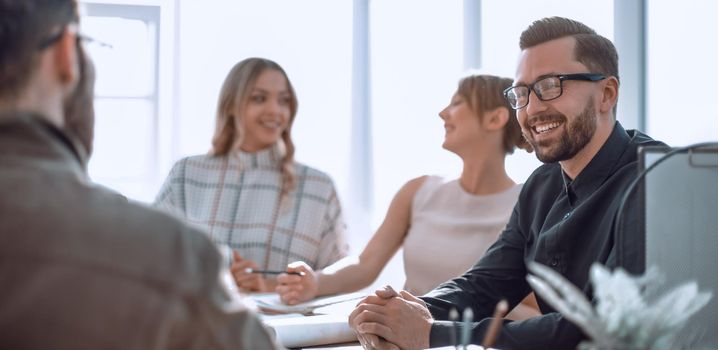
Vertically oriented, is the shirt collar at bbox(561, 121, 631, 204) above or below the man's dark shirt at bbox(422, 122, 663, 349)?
above

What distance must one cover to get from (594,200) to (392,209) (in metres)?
1.29

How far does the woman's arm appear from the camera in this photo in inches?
108

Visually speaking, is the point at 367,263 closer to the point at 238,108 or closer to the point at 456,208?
the point at 456,208

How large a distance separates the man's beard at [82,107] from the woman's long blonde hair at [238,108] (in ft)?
8.07

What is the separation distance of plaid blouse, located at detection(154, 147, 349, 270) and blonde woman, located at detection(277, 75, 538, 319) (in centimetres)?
33

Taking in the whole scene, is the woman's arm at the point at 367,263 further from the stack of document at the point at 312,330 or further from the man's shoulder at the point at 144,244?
the man's shoulder at the point at 144,244

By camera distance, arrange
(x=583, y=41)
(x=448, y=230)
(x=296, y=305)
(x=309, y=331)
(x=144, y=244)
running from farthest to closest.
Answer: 1. (x=448, y=230)
2. (x=296, y=305)
3. (x=583, y=41)
4. (x=309, y=331)
5. (x=144, y=244)

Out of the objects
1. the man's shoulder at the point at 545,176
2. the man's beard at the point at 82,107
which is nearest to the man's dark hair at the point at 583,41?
the man's shoulder at the point at 545,176

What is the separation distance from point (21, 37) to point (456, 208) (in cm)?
220

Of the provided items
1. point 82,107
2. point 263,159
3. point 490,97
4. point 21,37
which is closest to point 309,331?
point 82,107

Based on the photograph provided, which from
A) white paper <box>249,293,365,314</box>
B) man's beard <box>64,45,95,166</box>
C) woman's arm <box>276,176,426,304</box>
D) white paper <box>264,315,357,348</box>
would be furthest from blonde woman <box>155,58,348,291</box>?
man's beard <box>64,45,95,166</box>

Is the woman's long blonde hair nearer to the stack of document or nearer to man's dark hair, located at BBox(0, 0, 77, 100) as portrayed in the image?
the stack of document

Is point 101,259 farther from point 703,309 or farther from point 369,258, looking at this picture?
point 369,258

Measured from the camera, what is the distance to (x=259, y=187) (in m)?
3.41
